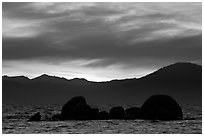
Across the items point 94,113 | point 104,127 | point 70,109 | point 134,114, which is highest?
point 70,109

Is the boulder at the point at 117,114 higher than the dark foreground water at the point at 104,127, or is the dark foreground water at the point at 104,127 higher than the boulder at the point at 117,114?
the boulder at the point at 117,114

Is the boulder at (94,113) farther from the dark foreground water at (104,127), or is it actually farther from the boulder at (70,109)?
the dark foreground water at (104,127)

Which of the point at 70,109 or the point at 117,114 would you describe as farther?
the point at 117,114

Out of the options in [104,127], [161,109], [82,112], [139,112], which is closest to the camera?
[104,127]

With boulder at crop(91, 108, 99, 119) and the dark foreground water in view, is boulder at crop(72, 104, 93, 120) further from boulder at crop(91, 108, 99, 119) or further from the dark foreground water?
the dark foreground water

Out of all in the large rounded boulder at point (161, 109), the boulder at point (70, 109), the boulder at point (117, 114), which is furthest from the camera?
the boulder at point (117, 114)

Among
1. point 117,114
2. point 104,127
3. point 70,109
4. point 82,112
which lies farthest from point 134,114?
point 104,127

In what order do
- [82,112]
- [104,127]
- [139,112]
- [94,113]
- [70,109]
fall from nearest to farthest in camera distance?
[104,127] → [82,112] → [94,113] → [139,112] → [70,109]

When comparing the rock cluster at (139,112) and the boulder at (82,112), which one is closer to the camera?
the rock cluster at (139,112)

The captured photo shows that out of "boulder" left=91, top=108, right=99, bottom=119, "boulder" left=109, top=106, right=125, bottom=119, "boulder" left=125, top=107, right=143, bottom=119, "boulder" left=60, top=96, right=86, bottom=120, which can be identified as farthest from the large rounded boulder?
"boulder" left=60, top=96, right=86, bottom=120

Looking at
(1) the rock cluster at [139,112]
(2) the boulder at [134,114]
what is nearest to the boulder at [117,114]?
(1) the rock cluster at [139,112]

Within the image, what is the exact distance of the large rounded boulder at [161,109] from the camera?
3805 centimetres

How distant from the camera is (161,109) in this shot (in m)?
38.6

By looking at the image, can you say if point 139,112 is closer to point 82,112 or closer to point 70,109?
point 82,112
